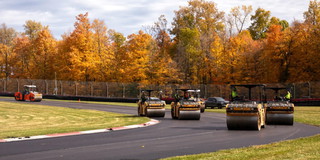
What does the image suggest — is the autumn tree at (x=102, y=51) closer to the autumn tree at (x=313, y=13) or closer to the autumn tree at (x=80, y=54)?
the autumn tree at (x=80, y=54)

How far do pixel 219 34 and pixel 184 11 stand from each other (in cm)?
1115

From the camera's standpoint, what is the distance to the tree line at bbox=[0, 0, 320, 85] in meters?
57.2

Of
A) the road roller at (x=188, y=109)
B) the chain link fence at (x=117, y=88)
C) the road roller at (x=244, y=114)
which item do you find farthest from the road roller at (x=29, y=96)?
the road roller at (x=244, y=114)

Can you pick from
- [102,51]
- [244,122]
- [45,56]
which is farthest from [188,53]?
[244,122]

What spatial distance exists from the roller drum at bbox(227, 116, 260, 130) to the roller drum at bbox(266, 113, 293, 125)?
11.7ft

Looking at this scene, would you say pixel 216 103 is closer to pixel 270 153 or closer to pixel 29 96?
pixel 29 96

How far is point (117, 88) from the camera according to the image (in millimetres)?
59188

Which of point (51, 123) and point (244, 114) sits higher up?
point (244, 114)

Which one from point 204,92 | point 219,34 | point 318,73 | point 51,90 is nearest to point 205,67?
point 219,34

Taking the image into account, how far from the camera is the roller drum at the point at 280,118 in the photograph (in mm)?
21750

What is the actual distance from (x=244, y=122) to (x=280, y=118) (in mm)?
4227

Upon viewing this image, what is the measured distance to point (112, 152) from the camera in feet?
39.3

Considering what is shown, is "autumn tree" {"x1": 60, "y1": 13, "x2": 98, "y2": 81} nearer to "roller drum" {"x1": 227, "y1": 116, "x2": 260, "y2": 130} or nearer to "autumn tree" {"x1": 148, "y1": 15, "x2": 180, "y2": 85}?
"autumn tree" {"x1": 148, "y1": 15, "x2": 180, "y2": 85}

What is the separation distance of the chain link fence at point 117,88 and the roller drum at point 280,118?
27.5 metres
